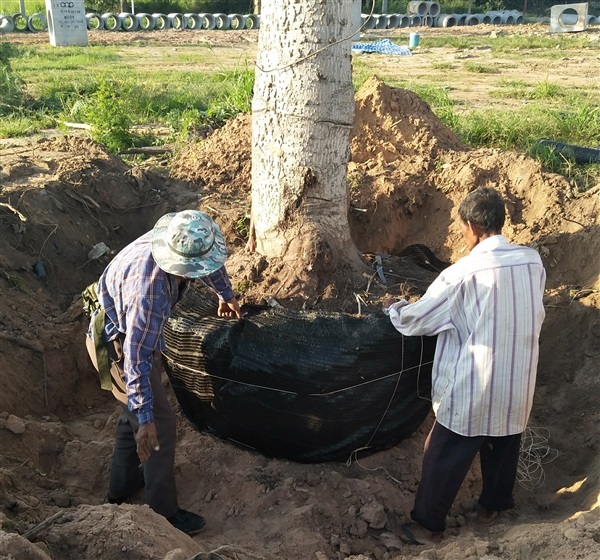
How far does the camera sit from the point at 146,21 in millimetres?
26422

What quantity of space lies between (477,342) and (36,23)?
26.4 m

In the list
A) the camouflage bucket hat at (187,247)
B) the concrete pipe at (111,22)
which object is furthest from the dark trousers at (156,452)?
the concrete pipe at (111,22)

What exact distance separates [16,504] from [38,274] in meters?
2.30

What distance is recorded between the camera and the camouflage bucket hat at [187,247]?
2688 millimetres

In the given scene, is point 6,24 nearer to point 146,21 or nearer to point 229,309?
point 146,21

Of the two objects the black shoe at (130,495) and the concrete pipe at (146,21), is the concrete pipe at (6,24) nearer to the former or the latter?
the concrete pipe at (146,21)

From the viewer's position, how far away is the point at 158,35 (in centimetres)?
2448

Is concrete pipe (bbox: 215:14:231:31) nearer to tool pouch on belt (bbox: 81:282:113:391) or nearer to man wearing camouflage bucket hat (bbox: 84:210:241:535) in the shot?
tool pouch on belt (bbox: 81:282:113:391)

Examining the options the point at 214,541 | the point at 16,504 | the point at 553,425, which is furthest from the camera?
the point at 553,425

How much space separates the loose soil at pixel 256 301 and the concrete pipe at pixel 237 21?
23.7 m

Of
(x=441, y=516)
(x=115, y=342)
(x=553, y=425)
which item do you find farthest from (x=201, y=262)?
(x=553, y=425)

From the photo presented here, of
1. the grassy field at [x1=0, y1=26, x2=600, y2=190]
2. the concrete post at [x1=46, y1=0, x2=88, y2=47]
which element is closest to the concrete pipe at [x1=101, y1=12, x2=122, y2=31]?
the grassy field at [x1=0, y1=26, x2=600, y2=190]

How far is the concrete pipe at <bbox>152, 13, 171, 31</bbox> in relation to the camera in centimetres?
2688

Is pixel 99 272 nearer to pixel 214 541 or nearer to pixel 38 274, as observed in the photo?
pixel 38 274
